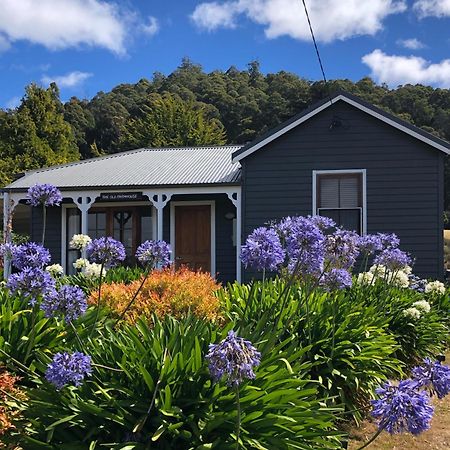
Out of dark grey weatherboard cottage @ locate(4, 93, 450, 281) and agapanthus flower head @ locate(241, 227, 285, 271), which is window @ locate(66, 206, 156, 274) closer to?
dark grey weatherboard cottage @ locate(4, 93, 450, 281)

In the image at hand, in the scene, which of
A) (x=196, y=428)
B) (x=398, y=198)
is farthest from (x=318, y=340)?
(x=398, y=198)

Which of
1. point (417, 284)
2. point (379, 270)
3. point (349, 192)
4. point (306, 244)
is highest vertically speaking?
point (349, 192)

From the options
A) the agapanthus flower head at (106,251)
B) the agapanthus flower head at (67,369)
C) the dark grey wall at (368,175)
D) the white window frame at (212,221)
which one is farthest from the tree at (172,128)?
the agapanthus flower head at (67,369)

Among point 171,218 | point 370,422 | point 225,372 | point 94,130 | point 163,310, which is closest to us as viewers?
point 225,372

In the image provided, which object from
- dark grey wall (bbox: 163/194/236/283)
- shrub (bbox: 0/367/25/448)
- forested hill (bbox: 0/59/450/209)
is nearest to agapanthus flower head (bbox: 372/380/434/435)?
shrub (bbox: 0/367/25/448)

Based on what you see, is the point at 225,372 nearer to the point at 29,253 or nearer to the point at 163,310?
the point at 29,253

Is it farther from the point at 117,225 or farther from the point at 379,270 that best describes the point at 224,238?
the point at 379,270

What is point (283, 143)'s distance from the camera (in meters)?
14.0

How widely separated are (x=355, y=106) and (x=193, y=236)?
5.67 metres

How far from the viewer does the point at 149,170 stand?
1662cm

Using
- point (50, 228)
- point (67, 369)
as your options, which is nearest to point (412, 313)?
point (67, 369)

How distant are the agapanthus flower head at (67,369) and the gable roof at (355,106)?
11.1 m

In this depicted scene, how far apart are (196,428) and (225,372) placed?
3.08ft

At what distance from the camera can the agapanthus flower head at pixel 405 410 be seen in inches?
106
